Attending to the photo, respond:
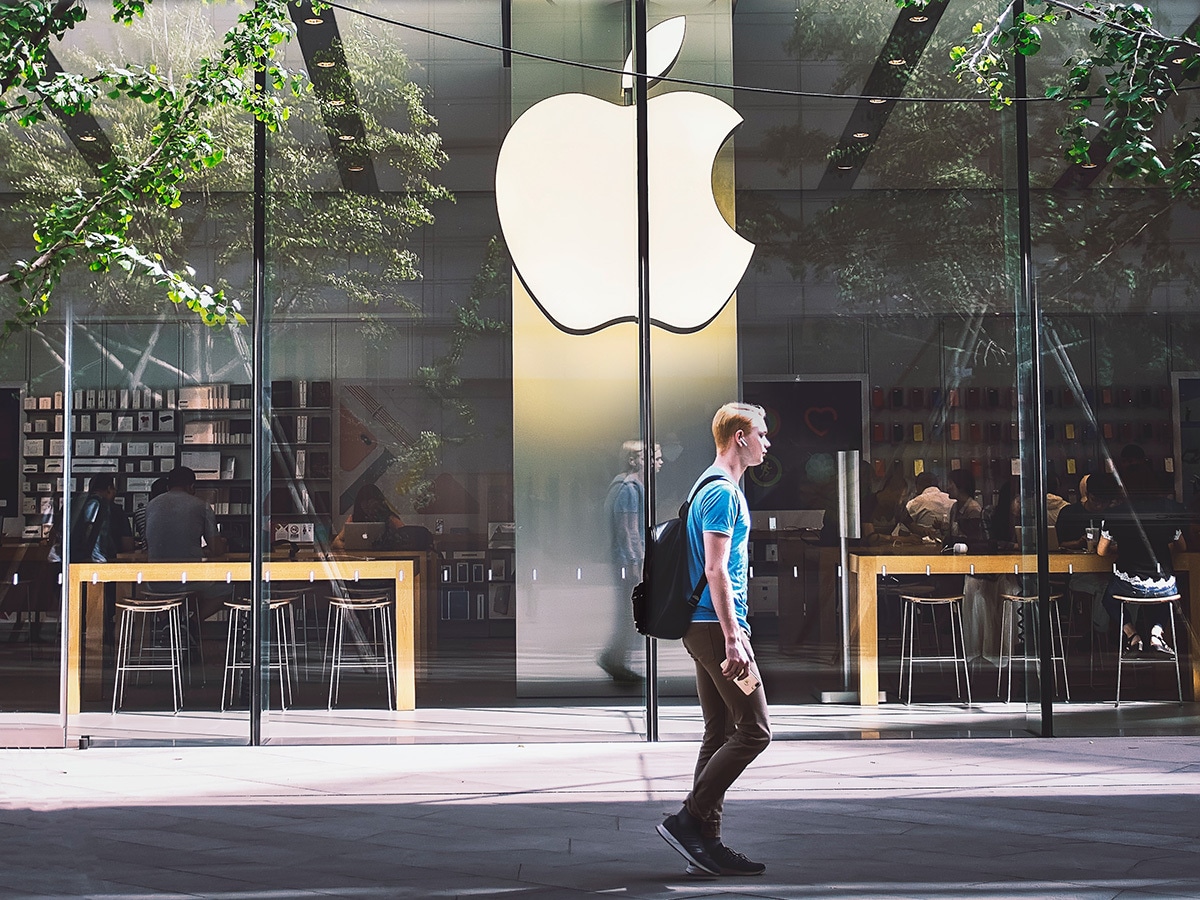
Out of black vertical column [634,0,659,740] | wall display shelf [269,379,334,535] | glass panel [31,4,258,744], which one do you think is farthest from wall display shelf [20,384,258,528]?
black vertical column [634,0,659,740]

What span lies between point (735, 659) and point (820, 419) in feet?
11.7

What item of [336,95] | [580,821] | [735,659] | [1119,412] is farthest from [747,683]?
[336,95]

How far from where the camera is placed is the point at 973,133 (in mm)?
8070

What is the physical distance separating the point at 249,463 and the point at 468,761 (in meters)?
2.16

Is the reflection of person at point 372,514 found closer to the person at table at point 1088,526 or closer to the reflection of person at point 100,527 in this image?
the reflection of person at point 100,527

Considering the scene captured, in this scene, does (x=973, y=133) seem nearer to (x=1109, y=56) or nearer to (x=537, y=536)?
(x=1109, y=56)

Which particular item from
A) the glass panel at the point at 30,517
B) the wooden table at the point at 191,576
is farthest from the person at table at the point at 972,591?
the glass panel at the point at 30,517

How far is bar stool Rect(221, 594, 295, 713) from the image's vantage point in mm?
7785

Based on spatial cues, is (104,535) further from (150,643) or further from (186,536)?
(150,643)

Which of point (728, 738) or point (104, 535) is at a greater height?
point (104, 535)

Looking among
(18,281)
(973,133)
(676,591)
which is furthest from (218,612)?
(973,133)

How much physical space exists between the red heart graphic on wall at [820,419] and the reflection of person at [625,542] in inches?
34.9

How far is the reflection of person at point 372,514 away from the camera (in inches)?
308

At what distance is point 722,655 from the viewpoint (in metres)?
4.62
